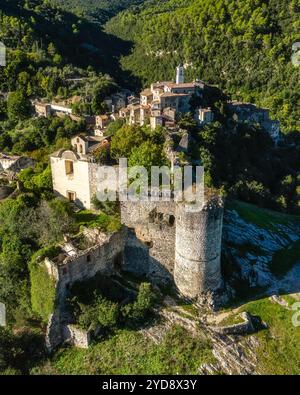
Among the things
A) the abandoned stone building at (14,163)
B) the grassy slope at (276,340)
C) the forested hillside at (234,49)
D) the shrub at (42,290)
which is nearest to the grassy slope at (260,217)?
the grassy slope at (276,340)

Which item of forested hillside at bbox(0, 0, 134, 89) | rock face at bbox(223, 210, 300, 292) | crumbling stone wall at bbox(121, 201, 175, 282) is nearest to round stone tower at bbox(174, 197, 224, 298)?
crumbling stone wall at bbox(121, 201, 175, 282)

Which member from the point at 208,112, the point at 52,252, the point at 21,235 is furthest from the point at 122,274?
the point at 208,112

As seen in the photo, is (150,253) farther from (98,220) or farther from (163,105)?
(163,105)

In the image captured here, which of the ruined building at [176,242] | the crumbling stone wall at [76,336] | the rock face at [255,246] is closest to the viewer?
the crumbling stone wall at [76,336]

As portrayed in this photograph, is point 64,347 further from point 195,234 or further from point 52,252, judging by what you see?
point 195,234

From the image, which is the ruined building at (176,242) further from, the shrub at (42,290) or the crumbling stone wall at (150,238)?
the shrub at (42,290)

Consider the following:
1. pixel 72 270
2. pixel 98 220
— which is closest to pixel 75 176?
pixel 98 220

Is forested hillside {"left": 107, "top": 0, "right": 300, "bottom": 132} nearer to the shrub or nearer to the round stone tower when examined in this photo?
the round stone tower
